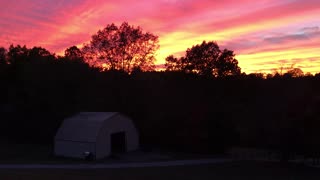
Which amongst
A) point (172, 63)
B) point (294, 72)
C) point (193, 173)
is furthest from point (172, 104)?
point (193, 173)

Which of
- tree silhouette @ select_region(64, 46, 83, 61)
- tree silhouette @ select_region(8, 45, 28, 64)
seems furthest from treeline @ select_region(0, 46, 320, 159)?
tree silhouette @ select_region(64, 46, 83, 61)

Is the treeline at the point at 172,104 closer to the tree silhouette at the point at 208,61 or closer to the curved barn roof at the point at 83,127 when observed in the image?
→ the tree silhouette at the point at 208,61

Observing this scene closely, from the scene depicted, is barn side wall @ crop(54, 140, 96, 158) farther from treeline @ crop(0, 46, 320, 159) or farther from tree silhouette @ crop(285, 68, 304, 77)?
tree silhouette @ crop(285, 68, 304, 77)

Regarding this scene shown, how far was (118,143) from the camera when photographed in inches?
2106

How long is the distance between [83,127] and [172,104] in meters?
12.0

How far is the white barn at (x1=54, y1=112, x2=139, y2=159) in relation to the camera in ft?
156

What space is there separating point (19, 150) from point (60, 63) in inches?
572

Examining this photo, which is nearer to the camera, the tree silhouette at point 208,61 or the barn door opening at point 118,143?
the barn door opening at point 118,143

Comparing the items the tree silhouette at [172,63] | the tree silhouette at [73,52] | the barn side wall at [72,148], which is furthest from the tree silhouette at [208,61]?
the tree silhouette at [73,52]

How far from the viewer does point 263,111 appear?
46719mm

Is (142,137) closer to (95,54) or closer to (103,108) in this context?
(103,108)

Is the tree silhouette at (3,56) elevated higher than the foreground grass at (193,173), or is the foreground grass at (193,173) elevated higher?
the tree silhouette at (3,56)

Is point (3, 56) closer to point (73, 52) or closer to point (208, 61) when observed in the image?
point (73, 52)

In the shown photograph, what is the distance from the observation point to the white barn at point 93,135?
4759 cm
